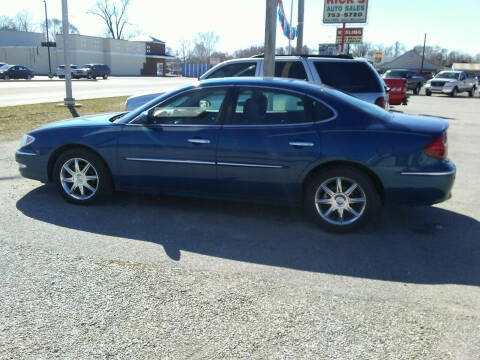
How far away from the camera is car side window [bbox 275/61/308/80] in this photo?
862 centimetres

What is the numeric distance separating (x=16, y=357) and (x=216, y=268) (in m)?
1.67

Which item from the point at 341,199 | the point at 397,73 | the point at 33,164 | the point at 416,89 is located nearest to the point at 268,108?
the point at 341,199

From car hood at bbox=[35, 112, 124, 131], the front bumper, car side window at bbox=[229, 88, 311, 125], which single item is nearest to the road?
car hood at bbox=[35, 112, 124, 131]

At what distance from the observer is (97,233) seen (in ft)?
14.8

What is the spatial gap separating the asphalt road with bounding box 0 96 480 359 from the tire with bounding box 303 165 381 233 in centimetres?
16

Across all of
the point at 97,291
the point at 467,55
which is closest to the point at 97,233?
the point at 97,291

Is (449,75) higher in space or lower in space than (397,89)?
higher

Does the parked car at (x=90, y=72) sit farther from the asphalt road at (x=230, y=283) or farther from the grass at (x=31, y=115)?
the asphalt road at (x=230, y=283)

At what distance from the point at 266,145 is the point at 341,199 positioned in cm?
97

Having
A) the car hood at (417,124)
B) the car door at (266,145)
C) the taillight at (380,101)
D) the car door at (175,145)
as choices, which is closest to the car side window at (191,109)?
the car door at (175,145)

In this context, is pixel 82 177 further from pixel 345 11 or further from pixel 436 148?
pixel 345 11

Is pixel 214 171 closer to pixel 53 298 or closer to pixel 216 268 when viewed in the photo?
pixel 216 268

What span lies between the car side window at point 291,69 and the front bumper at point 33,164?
5.17 metres

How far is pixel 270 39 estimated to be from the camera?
8.33 metres
